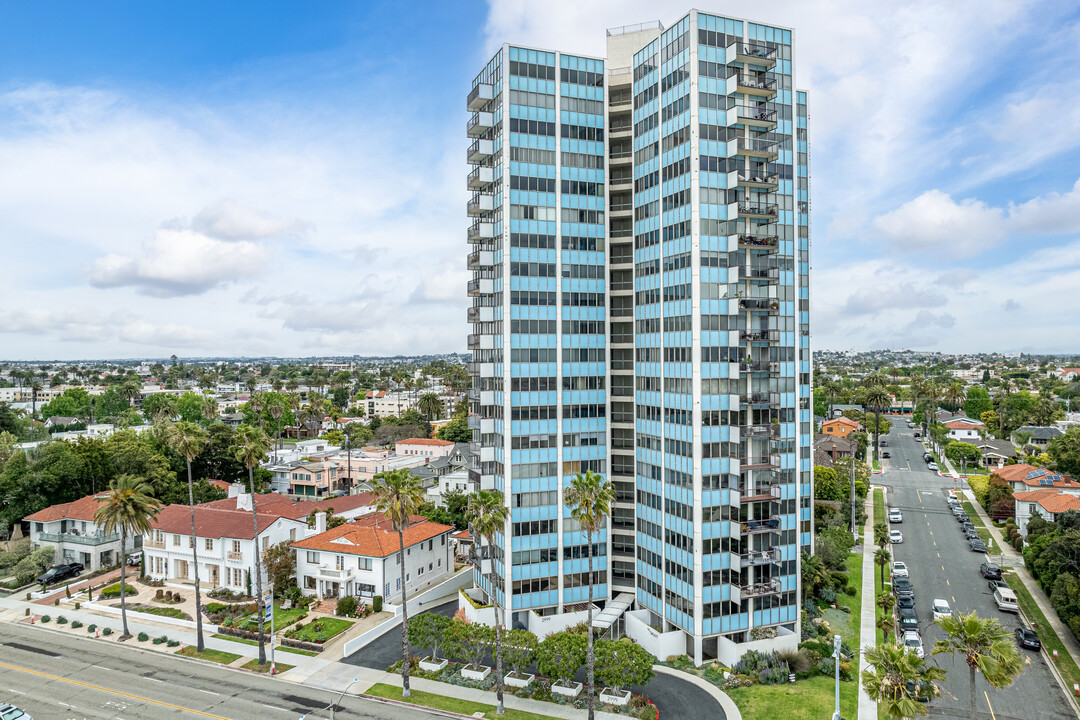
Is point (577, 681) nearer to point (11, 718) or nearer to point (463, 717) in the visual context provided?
point (463, 717)

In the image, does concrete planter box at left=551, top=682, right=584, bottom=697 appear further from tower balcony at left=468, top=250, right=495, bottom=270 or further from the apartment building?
tower balcony at left=468, top=250, right=495, bottom=270

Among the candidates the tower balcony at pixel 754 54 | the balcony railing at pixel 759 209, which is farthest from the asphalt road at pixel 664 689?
the tower balcony at pixel 754 54

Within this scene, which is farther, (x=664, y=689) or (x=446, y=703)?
(x=664, y=689)

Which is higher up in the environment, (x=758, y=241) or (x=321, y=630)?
(x=758, y=241)

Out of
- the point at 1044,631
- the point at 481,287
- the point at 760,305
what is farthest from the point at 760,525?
the point at 481,287

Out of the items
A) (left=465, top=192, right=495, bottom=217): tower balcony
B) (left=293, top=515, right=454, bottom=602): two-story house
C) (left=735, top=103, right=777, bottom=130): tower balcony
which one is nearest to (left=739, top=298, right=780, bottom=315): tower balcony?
(left=735, top=103, right=777, bottom=130): tower balcony

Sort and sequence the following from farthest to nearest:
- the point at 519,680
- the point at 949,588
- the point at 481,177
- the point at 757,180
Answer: the point at 949,588, the point at 481,177, the point at 757,180, the point at 519,680

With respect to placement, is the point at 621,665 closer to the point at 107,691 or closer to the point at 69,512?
the point at 107,691
